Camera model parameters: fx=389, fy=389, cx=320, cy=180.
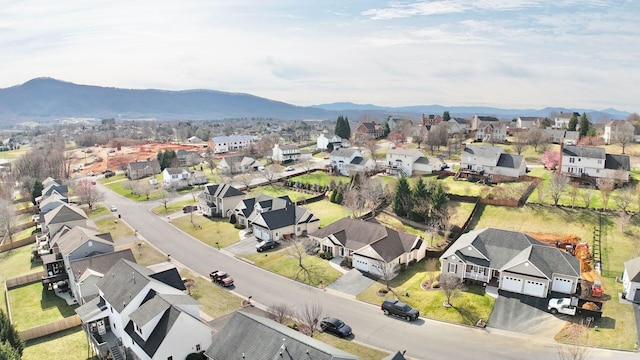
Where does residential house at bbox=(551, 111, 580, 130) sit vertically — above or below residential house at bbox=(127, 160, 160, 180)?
above

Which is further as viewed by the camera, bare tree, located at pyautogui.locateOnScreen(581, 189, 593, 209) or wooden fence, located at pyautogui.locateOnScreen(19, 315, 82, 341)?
bare tree, located at pyautogui.locateOnScreen(581, 189, 593, 209)

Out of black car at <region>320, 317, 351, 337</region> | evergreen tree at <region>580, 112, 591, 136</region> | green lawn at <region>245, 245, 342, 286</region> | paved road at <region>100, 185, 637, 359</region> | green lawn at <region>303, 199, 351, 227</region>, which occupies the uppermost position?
evergreen tree at <region>580, 112, 591, 136</region>

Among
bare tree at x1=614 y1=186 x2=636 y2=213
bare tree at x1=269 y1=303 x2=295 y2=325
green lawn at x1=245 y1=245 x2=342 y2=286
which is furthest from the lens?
bare tree at x1=614 y1=186 x2=636 y2=213

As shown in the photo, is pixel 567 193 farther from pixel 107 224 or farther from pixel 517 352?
pixel 107 224

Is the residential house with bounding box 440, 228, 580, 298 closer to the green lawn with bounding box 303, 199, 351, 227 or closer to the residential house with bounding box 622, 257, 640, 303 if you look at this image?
the residential house with bounding box 622, 257, 640, 303

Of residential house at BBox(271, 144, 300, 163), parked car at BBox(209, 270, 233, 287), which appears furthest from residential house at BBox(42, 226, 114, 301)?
residential house at BBox(271, 144, 300, 163)

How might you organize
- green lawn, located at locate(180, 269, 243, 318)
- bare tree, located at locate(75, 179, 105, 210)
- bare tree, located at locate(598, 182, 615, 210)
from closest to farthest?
green lawn, located at locate(180, 269, 243, 318), bare tree, located at locate(598, 182, 615, 210), bare tree, located at locate(75, 179, 105, 210)

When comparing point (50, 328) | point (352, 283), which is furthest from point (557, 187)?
point (50, 328)

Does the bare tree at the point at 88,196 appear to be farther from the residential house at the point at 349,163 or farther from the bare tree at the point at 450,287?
the bare tree at the point at 450,287

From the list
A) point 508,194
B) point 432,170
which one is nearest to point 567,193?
point 508,194
